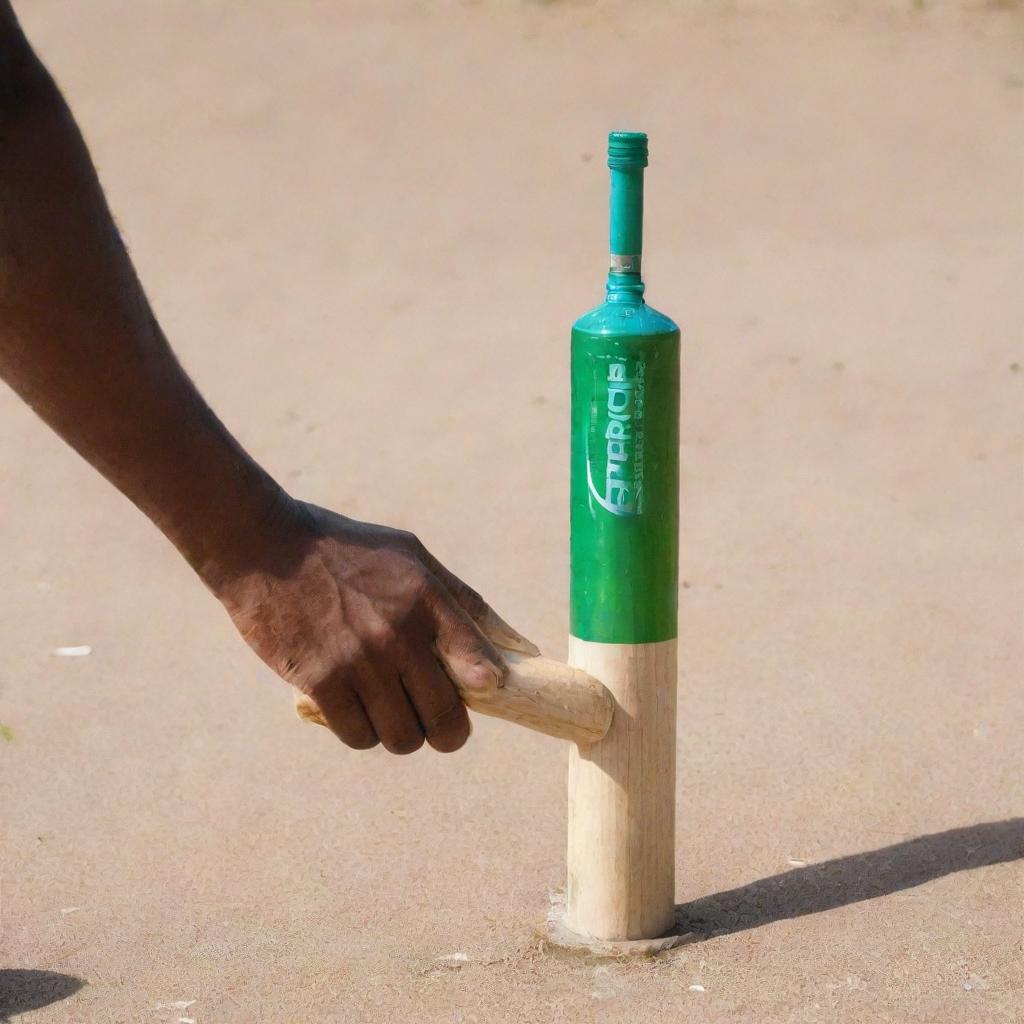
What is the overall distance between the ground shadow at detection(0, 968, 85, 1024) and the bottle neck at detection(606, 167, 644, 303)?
4.68ft

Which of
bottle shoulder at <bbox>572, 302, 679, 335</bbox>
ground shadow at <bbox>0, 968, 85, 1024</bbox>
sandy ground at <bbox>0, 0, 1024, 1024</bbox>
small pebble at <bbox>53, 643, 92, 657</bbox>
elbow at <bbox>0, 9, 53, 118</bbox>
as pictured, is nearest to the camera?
elbow at <bbox>0, 9, 53, 118</bbox>

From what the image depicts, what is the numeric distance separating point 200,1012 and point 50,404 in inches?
44.7

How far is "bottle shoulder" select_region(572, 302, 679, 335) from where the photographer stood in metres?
2.60

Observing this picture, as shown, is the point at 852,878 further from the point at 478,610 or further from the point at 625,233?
the point at 625,233

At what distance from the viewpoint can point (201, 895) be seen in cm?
308

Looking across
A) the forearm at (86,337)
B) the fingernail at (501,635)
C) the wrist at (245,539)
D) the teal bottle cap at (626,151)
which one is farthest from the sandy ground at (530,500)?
the teal bottle cap at (626,151)

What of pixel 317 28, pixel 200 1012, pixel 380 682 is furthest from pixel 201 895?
pixel 317 28

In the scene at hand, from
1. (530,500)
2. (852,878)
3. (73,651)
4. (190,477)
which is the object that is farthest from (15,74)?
(530,500)

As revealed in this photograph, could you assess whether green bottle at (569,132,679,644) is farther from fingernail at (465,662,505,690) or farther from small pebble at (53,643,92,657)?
small pebble at (53,643,92,657)

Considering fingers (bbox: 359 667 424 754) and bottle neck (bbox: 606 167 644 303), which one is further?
bottle neck (bbox: 606 167 644 303)

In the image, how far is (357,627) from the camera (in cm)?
213

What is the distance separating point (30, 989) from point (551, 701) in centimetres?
101

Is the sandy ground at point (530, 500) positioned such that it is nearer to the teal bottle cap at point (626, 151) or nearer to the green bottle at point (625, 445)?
the green bottle at point (625, 445)

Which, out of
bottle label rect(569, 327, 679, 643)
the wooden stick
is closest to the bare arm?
the wooden stick
